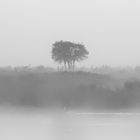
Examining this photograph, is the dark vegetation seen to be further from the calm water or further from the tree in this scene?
the tree

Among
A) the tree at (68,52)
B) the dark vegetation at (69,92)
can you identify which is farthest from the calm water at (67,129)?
the tree at (68,52)

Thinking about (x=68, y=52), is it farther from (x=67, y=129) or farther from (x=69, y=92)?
(x=67, y=129)

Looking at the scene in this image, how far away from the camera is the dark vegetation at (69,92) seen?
24750 millimetres

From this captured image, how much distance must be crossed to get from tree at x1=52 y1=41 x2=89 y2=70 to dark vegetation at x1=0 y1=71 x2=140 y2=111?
12.5 m

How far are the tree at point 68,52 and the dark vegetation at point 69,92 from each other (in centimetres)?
1245

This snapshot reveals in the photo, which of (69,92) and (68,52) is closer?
(69,92)

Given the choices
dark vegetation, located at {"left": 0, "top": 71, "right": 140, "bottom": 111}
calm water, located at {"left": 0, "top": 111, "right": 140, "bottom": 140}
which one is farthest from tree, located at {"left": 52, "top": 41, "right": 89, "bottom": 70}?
calm water, located at {"left": 0, "top": 111, "right": 140, "bottom": 140}

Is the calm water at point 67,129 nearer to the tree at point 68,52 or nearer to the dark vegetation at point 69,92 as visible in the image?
the dark vegetation at point 69,92

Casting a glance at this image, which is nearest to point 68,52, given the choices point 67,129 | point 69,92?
point 69,92

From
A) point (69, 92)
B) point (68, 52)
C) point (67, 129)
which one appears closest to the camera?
point (67, 129)

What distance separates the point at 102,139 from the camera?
38.1 ft

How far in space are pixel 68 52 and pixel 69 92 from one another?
18.3 meters

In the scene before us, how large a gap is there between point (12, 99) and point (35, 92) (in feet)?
6.43

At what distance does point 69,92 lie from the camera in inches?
1086
